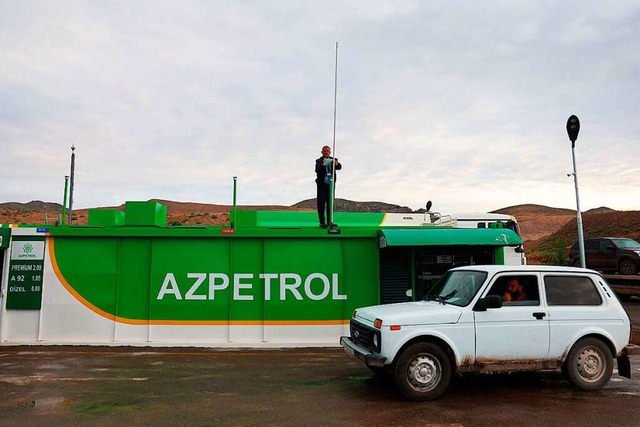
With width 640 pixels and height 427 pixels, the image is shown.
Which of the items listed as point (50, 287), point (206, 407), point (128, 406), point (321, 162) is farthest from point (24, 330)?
point (321, 162)

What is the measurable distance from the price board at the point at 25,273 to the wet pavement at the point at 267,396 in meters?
1.87

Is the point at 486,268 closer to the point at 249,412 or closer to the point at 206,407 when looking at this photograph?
the point at 249,412

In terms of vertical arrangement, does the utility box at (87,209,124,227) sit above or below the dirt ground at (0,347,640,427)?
above

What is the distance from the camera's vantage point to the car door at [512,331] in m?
6.89

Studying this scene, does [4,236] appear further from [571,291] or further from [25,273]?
[571,291]

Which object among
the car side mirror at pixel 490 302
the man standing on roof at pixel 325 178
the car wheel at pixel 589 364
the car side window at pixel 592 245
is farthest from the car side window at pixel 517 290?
the car side window at pixel 592 245

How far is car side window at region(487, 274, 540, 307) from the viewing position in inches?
284

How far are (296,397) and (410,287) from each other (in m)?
5.45

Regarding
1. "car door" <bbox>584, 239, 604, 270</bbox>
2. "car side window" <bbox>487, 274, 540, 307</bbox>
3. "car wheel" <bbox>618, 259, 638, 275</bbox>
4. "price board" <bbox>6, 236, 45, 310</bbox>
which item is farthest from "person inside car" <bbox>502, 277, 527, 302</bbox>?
"car door" <bbox>584, 239, 604, 270</bbox>

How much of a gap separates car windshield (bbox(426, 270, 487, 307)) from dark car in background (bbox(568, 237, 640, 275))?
53.7 feet

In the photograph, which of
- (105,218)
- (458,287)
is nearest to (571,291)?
(458,287)

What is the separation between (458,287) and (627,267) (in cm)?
1705

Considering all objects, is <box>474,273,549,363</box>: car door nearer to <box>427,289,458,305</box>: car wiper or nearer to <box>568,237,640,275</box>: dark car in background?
<box>427,289,458,305</box>: car wiper

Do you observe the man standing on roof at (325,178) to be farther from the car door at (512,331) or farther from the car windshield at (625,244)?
the car windshield at (625,244)
